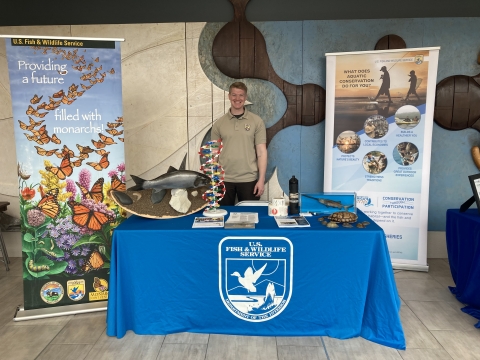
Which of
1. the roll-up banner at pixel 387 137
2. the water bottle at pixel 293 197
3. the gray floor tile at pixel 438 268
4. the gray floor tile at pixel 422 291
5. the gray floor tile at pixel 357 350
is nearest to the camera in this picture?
the gray floor tile at pixel 357 350

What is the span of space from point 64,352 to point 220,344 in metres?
0.90

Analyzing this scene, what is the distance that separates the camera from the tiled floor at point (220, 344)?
2012mm

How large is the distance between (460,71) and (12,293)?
4459mm

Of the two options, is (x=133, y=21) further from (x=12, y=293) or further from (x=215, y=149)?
(x=12, y=293)

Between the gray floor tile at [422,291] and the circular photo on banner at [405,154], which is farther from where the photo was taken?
the circular photo on banner at [405,154]

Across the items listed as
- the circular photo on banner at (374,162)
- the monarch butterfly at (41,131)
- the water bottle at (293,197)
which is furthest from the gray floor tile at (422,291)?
the monarch butterfly at (41,131)

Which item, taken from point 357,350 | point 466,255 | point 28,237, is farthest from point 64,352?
point 466,255

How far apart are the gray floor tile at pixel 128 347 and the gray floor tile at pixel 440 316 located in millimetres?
1744

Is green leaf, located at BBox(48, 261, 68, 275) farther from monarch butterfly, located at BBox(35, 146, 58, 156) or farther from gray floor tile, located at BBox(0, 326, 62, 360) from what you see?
monarch butterfly, located at BBox(35, 146, 58, 156)

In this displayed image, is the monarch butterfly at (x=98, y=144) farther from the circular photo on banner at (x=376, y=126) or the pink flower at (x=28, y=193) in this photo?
the circular photo on banner at (x=376, y=126)

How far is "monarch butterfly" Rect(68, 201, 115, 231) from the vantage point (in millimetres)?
2484

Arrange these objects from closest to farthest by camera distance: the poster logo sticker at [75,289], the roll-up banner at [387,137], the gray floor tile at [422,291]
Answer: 1. the poster logo sticker at [75,289]
2. the gray floor tile at [422,291]
3. the roll-up banner at [387,137]

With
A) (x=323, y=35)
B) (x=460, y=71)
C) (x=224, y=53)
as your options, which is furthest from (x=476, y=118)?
(x=224, y=53)

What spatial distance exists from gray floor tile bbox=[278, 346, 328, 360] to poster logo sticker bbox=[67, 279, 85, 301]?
1444 mm
